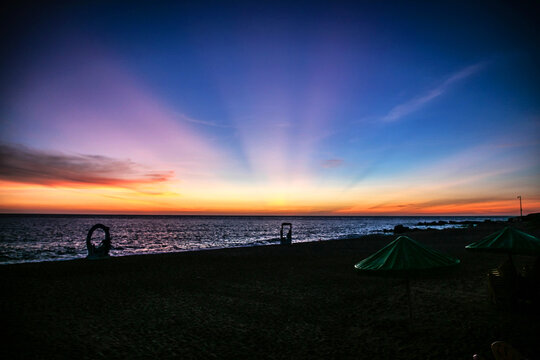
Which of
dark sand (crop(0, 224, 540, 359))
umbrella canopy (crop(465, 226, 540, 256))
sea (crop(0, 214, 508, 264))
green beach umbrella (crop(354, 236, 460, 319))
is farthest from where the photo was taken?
sea (crop(0, 214, 508, 264))

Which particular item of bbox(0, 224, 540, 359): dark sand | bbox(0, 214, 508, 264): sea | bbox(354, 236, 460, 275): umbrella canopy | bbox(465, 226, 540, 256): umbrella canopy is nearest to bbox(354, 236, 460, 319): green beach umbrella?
bbox(354, 236, 460, 275): umbrella canopy

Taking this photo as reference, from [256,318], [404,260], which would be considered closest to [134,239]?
[256,318]

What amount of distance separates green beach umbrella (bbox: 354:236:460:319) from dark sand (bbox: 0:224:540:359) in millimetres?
2046

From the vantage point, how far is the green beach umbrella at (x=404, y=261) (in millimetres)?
5885

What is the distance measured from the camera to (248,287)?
1409 centimetres

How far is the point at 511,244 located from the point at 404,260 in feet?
14.2

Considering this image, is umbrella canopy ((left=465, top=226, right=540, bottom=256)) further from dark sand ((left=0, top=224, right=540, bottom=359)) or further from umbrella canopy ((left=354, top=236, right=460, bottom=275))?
umbrella canopy ((left=354, top=236, right=460, bottom=275))

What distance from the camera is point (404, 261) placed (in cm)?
604

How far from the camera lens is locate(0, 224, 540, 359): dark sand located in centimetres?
709

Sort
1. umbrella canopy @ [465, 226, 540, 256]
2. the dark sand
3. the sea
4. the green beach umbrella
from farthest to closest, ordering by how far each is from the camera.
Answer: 1. the sea
2. umbrella canopy @ [465, 226, 540, 256]
3. the dark sand
4. the green beach umbrella

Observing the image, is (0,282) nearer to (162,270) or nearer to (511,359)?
(162,270)

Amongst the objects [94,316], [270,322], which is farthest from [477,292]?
[94,316]

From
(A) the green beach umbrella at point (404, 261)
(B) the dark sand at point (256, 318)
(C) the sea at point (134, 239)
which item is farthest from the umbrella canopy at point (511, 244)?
(C) the sea at point (134, 239)

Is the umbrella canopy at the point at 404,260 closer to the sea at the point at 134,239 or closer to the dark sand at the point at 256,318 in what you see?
the dark sand at the point at 256,318
